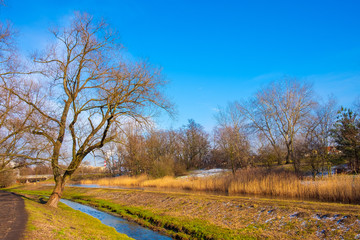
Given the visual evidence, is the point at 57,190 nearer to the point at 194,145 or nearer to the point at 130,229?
the point at 130,229

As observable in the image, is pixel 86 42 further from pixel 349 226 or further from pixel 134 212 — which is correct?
pixel 349 226

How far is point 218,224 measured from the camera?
9453 mm

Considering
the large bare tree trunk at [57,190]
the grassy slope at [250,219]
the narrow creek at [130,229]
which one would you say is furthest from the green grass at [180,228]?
the large bare tree trunk at [57,190]

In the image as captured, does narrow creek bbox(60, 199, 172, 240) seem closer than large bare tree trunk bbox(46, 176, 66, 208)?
Yes

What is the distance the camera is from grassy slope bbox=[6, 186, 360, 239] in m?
7.33

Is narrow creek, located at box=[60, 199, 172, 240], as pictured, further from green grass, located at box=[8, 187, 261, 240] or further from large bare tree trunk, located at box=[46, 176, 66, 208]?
large bare tree trunk, located at box=[46, 176, 66, 208]

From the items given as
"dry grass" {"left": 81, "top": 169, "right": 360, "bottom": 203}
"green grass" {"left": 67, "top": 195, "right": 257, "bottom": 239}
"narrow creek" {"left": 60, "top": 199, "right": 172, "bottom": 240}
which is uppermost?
"dry grass" {"left": 81, "top": 169, "right": 360, "bottom": 203}

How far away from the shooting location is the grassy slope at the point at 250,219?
7329 millimetres

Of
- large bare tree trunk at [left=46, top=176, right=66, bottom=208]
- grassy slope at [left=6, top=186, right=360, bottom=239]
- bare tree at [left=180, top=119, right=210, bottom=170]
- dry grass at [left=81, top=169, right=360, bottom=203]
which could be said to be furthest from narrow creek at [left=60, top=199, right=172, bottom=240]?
bare tree at [left=180, top=119, right=210, bottom=170]

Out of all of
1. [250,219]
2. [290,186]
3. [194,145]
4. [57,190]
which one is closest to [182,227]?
[250,219]

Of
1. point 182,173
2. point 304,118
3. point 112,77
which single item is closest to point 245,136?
point 304,118

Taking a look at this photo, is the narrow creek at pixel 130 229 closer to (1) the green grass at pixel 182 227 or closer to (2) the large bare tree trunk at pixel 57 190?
(1) the green grass at pixel 182 227

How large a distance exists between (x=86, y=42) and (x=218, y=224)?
428 inches

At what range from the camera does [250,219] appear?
923 cm
